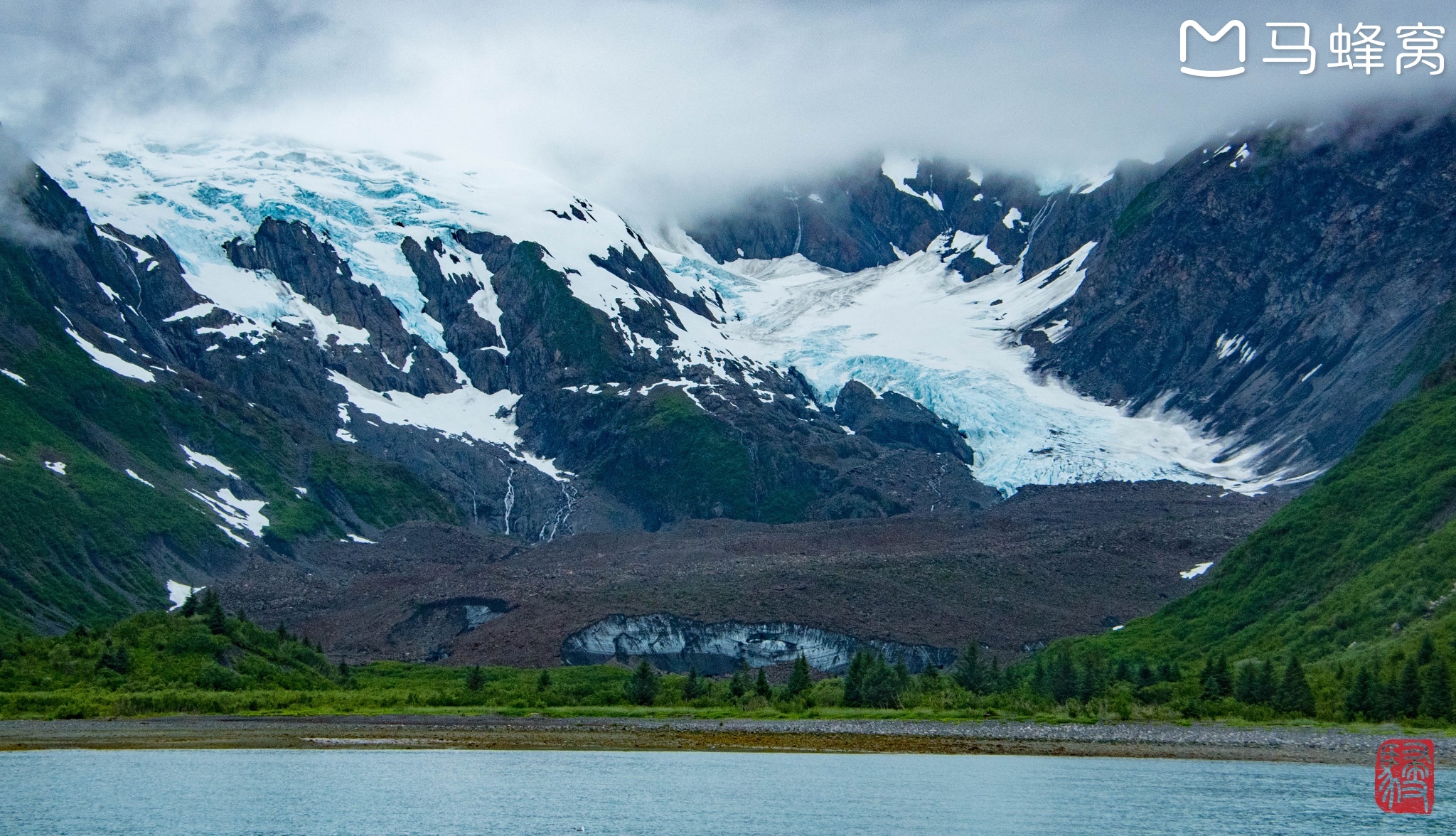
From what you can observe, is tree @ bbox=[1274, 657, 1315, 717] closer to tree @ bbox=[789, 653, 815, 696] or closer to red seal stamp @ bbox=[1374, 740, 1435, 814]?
red seal stamp @ bbox=[1374, 740, 1435, 814]

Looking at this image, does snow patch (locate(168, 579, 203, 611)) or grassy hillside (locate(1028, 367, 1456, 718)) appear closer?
grassy hillside (locate(1028, 367, 1456, 718))

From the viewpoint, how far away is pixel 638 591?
17400 cm

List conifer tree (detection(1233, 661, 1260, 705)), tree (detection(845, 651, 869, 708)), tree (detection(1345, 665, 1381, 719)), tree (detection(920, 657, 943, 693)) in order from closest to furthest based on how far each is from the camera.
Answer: tree (detection(1345, 665, 1381, 719))
conifer tree (detection(1233, 661, 1260, 705))
tree (detection(845, 651, 869, 708))
tree (detection(920, 657, 943, 693))

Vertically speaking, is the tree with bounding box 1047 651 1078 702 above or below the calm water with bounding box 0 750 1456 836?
above

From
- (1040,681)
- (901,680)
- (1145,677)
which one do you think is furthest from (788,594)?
(1145,677)

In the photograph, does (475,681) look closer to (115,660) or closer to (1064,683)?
(115,660)

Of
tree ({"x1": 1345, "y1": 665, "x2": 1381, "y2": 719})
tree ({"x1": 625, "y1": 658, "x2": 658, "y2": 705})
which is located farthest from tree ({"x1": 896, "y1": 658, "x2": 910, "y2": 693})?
tree ({"x1": 1345, "y1": 665, "x2": 1381, "y2": 719})

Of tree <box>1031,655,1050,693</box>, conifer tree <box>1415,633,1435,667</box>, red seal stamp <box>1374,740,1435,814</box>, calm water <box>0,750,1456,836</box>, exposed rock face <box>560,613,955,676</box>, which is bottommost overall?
calm water <box>0,750,1456,836</box>

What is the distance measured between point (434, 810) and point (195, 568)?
13145 cm

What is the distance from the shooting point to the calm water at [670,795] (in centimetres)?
5816

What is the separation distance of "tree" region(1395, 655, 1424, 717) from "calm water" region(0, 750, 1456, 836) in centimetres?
1339

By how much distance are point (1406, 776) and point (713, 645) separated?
101 m

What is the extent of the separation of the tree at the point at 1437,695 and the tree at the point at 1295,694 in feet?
24.7

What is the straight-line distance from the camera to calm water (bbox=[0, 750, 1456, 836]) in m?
58.2
